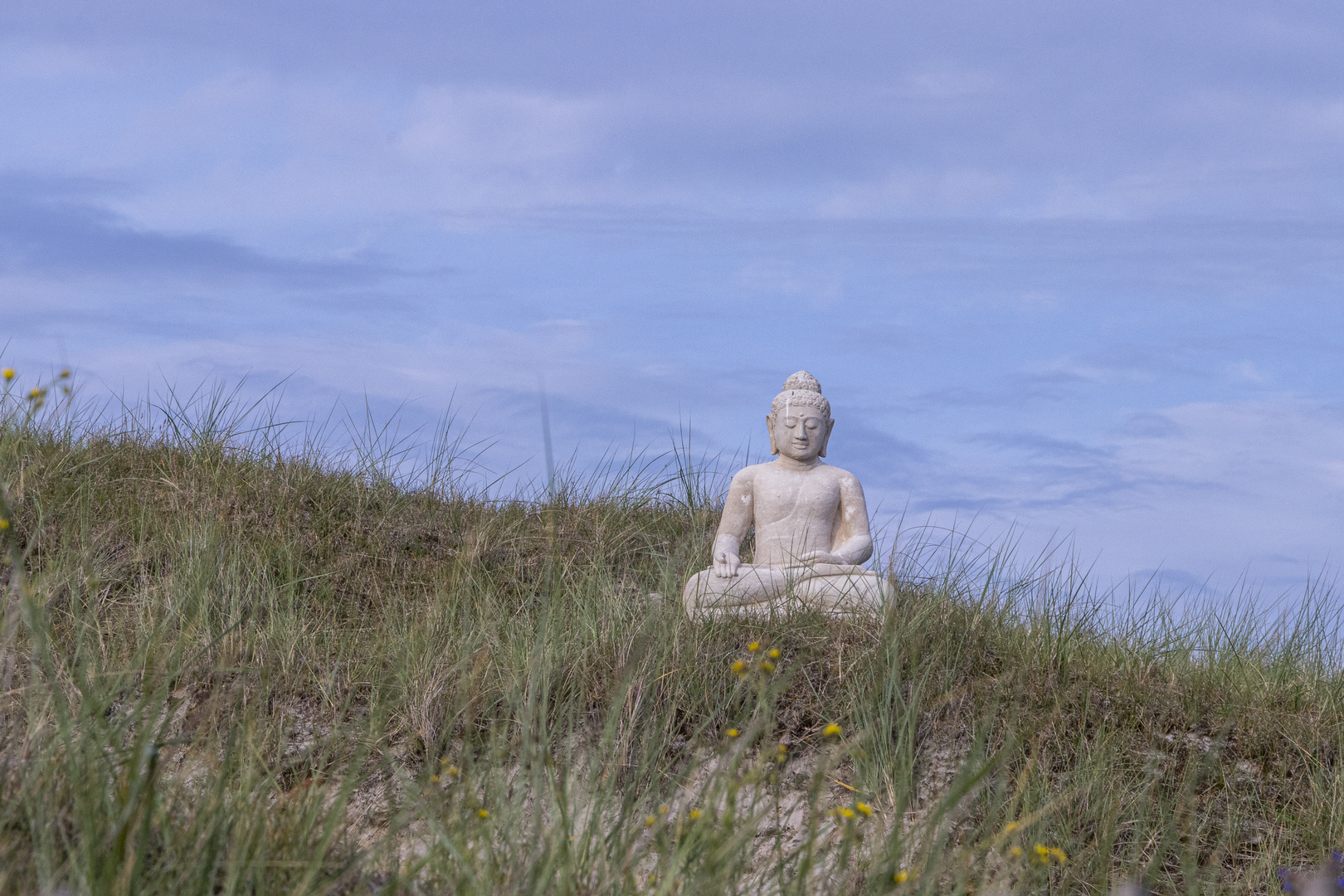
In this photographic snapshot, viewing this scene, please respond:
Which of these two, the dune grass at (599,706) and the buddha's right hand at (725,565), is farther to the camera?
the buddha's right hand at (725,565)

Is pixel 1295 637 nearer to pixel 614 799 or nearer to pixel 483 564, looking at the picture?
pixel 614 799

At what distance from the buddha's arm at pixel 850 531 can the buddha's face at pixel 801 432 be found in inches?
12.8

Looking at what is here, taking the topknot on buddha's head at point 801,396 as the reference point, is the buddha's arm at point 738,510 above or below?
below

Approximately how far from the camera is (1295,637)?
8352 mm

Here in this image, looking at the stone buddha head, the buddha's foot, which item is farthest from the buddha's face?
the buddha's foot

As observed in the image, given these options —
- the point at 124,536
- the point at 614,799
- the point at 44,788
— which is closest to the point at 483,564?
the point at 124,536

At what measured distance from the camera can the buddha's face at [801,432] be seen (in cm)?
804

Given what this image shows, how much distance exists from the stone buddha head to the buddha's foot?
0.99 metres

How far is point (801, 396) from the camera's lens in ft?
26.6

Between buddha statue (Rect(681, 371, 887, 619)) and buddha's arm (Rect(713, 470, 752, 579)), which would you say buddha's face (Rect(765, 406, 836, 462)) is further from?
buddha's arm (Rect(713, 470, 752, 579))

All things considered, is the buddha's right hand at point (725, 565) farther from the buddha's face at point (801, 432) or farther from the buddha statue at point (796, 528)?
the buddha's face at point (801, 432)

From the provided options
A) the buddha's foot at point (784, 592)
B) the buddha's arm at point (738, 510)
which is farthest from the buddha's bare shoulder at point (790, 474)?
the buddha's foot at point (784, 592)

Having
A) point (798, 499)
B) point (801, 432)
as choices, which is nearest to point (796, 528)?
point (798, 499)

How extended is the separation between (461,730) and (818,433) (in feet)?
11.0
